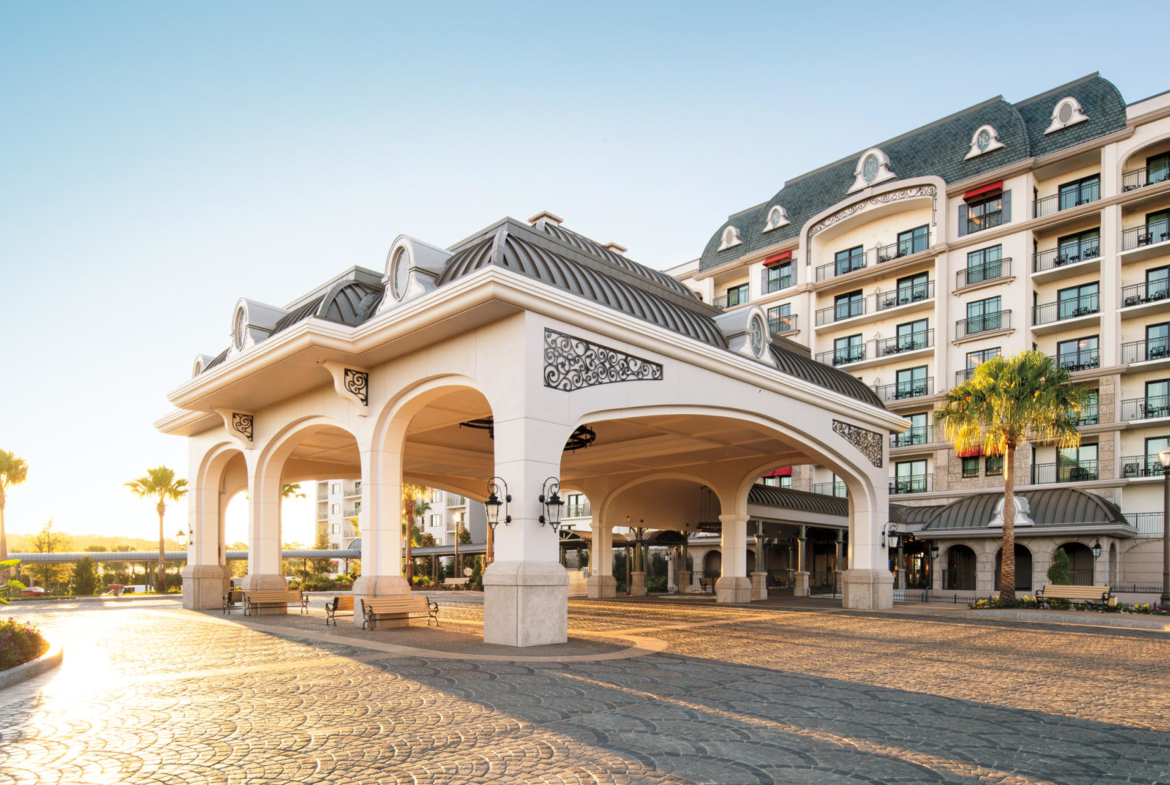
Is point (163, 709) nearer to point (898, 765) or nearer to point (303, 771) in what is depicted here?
point (303, 771)

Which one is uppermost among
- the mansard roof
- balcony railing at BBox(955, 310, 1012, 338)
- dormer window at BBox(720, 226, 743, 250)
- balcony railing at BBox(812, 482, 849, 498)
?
the mansard roof

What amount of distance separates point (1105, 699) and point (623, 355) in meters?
9.13

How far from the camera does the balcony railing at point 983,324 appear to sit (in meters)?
38.6

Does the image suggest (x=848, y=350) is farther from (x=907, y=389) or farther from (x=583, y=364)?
(x=583, y=364)

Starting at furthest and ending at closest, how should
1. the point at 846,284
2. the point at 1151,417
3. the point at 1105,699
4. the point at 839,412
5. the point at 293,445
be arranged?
the point at 846,284 < the point at 1151,417 < the point at 839,412 < the point at 293,445 < the point at 1105,699

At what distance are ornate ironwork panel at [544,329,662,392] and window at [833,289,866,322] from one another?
33.7m

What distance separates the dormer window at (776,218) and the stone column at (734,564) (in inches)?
1078

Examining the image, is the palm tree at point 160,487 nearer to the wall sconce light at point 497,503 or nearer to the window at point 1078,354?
the wall sconce light at point 497,503

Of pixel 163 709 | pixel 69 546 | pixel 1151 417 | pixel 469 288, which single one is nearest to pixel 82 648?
pixel 163 709

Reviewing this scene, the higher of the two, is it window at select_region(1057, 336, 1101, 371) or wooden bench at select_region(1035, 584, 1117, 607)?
window at select_region(1057, 336, 1101, 371)

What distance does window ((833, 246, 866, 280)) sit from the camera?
4553 cm

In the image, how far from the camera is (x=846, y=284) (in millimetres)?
45781

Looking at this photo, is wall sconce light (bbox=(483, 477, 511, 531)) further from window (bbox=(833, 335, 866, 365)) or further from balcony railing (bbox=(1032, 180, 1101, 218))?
window (bbox=(833, 335, 866, 365))

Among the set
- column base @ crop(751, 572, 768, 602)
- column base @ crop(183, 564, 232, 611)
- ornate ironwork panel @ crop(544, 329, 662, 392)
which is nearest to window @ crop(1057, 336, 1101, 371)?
column base @ crop(751, 572, 768, 602)
